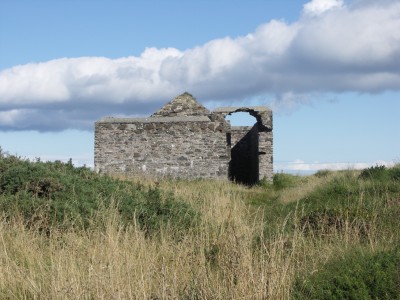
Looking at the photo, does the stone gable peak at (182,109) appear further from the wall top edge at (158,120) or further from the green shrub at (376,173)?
the green shrub at (376,173)

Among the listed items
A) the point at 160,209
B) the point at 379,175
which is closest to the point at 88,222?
the point at 160,209

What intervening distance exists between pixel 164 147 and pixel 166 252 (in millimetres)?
17876

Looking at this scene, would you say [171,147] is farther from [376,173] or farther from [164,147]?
[376,173]

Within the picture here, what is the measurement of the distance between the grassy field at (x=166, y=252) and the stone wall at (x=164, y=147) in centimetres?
1176

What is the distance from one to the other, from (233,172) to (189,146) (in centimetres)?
751

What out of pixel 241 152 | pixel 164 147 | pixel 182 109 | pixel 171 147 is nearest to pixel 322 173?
pixel 241 152

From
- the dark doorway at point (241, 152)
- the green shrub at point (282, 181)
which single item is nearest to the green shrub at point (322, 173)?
the green shrub at point (282, 181)

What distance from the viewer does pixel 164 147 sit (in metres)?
25.1

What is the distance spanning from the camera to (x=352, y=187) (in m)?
15.9

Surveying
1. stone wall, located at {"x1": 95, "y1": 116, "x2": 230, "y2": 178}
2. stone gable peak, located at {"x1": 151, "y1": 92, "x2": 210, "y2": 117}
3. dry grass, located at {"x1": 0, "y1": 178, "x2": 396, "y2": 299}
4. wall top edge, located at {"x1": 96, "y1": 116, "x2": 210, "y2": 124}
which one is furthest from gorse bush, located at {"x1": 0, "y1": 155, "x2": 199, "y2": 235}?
stone gable peak, located at {"x1": 151, "y1": 92, "x2": 210, "y2": 117}

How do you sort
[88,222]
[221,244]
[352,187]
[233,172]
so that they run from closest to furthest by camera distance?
[221,244] < [88,222] < [352,187] < [233,172]

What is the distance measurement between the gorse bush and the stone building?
38.9 ft

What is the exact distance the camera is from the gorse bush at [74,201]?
384 inches

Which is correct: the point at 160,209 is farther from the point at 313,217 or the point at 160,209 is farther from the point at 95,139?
the point at 95,139
